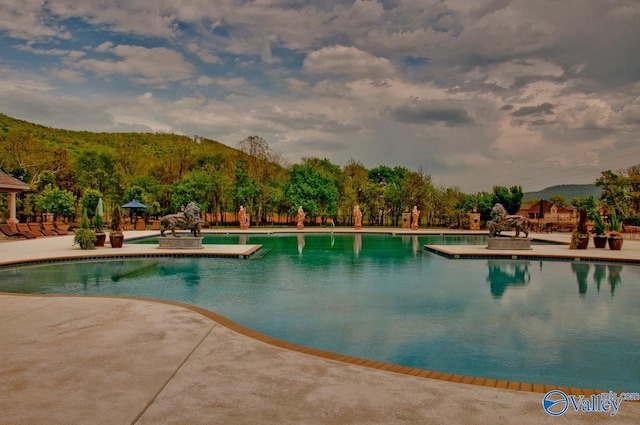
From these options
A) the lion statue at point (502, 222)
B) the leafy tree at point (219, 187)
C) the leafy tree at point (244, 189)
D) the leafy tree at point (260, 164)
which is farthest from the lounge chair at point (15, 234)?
the lion statue at point (502, 222)

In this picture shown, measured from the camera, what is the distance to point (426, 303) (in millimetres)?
8383

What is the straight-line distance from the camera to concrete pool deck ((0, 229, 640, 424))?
Result: 3176 mm

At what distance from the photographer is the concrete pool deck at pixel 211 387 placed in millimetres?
3176

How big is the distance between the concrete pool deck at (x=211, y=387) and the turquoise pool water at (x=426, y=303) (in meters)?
1.44

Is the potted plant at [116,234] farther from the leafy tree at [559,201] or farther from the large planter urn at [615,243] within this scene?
the leafy tree at [559,201]

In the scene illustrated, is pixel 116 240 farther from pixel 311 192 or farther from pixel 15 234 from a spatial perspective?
pixel 311 192

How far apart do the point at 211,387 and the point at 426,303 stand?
17.9 ft

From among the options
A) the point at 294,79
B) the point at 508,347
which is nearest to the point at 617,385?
the point at 508,347

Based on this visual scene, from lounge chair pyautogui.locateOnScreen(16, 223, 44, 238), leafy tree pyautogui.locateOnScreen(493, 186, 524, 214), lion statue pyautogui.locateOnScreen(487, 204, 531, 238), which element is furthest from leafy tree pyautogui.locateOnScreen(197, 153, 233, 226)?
lion statue pyautogui.locateOnScreen(487, 204, 531, 238)

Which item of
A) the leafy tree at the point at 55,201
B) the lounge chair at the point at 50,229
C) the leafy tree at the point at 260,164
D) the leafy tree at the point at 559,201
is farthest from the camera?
the leafy tree at the point at 559,201

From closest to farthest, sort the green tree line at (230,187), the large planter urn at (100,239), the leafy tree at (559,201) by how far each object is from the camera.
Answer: the large planter urn at (100,239) < the green tree line at (230,187) < the leafy tree at (559,201)

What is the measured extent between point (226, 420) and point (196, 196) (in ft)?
112

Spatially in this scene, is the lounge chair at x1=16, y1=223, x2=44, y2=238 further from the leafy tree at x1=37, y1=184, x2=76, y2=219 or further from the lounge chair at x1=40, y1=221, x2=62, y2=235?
the leafy tree at x1=37, y1=184, x2=76, y2=219

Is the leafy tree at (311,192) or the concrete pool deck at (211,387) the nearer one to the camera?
the concrete pool deck at (211,387)
